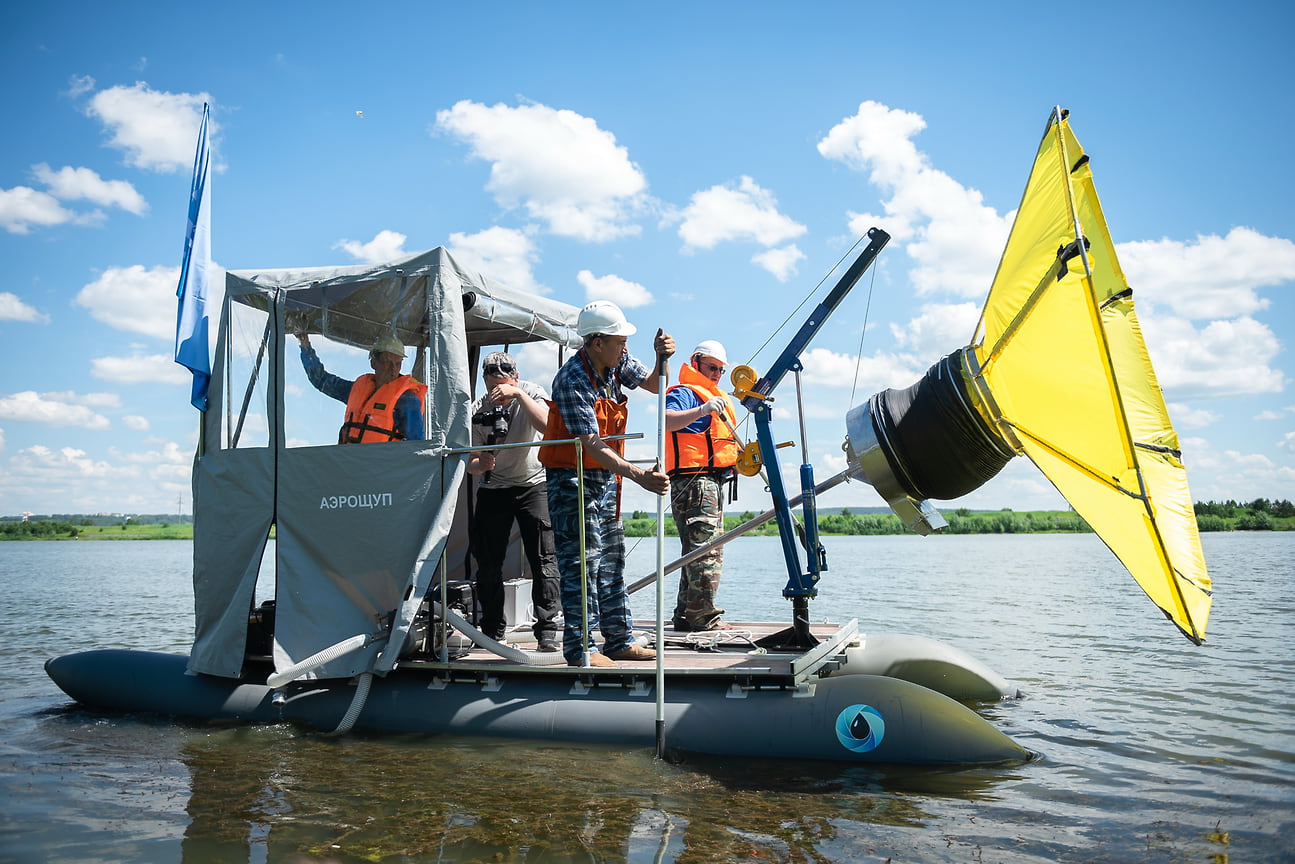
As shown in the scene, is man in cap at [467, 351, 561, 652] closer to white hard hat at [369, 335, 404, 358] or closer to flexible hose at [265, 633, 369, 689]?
white hard hat at [369, 335, 404, 358]

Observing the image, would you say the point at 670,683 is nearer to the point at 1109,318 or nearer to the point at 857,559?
the point at 1109,318

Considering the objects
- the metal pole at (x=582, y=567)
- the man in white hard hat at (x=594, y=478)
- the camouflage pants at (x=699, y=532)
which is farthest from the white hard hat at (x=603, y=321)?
the camouflage pants at (x=699, y=532)

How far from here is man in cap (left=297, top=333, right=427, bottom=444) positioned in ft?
21.5

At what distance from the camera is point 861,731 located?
17.4 feet

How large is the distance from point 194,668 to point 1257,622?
42.7 feet

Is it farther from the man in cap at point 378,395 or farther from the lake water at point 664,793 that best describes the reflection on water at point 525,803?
the man in cap at point 378,395

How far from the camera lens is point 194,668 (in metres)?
6.73

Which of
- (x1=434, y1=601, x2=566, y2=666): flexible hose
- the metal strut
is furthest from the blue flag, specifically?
the metal strut

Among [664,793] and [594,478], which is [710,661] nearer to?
[664,793]

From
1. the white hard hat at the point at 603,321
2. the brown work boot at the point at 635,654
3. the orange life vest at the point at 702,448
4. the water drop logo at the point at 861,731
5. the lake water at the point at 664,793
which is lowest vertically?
the lake water at the point at 664,793

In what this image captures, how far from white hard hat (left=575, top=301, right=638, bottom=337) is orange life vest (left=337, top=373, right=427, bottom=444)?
1573 mm

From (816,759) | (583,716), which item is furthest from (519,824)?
(816,759)

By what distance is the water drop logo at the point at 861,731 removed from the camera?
5305 millimetres

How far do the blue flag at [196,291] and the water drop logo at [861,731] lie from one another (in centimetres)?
538
